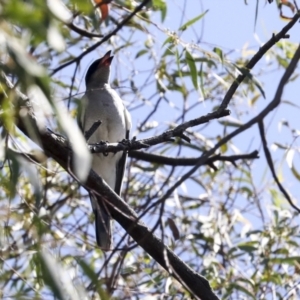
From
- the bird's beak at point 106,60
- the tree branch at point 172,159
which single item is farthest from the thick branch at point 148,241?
the bird's beak at point 106,60

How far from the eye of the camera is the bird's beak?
3.87 m

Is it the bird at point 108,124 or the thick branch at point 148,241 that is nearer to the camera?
the thick branch at point 148,241

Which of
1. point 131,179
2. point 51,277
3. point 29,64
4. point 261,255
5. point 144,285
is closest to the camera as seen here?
point 29,64

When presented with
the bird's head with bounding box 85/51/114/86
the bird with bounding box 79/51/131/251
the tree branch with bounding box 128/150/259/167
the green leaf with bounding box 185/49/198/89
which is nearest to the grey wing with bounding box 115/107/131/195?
the bird with bounding box 79/51/131/251

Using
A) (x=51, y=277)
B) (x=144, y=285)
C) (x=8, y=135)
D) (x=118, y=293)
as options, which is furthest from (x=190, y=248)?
(x=51, y=277)

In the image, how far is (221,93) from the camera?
4066 millimetres

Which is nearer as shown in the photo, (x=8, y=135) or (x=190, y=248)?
(x=8, y=135)

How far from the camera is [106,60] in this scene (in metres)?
3.94

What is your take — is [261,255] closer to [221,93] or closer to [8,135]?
[221,93]

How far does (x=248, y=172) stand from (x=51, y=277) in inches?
117

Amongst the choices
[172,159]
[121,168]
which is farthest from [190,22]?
[121,168]

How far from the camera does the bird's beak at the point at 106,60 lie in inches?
152

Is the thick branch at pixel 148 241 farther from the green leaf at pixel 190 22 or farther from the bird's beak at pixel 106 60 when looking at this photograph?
the bird's beak at pixel 106 60

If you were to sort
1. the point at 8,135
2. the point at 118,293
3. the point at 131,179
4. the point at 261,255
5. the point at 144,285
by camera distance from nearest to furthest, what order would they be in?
the point at 8,135 < the point at 118,293 < the point at 144,285 < the point at 261,255 < the point at 131,179
